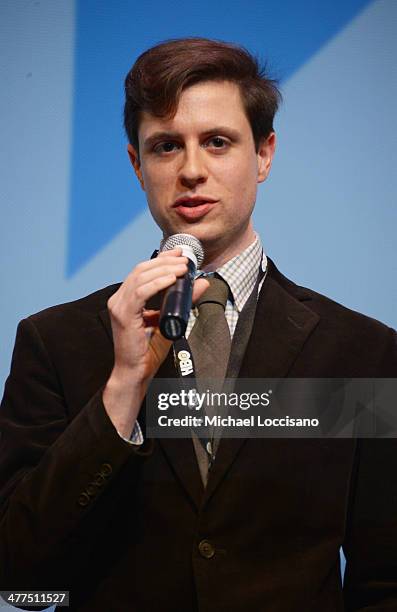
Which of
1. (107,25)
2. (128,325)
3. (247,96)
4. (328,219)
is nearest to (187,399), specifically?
(128,325)

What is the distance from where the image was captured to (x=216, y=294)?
65.1 inches

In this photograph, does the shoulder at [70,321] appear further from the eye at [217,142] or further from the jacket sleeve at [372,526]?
the jacket sleeve at [372,526]

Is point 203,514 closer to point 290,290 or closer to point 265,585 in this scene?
point 265,585

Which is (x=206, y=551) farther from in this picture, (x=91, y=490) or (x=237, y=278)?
(x=237, y=278)

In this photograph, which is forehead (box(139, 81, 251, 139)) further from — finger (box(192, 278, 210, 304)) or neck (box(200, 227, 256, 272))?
finger (box(192, 278, 210, 304))

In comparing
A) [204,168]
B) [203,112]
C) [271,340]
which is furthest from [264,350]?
[203,112]

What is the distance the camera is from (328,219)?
7.05ft

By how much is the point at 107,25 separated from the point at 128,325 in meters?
1.14

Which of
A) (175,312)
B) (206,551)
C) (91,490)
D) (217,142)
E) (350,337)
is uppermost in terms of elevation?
(217,142)

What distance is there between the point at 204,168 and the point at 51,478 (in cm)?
63

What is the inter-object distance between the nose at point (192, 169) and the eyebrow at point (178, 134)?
39 mm

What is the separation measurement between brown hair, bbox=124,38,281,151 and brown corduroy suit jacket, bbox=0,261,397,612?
0.41m

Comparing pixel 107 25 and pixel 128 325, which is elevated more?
pixel 107 25

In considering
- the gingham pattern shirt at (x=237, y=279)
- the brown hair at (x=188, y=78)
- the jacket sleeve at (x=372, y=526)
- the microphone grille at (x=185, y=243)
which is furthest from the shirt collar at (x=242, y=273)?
the jacket sleeve at (x=372, y=526)
